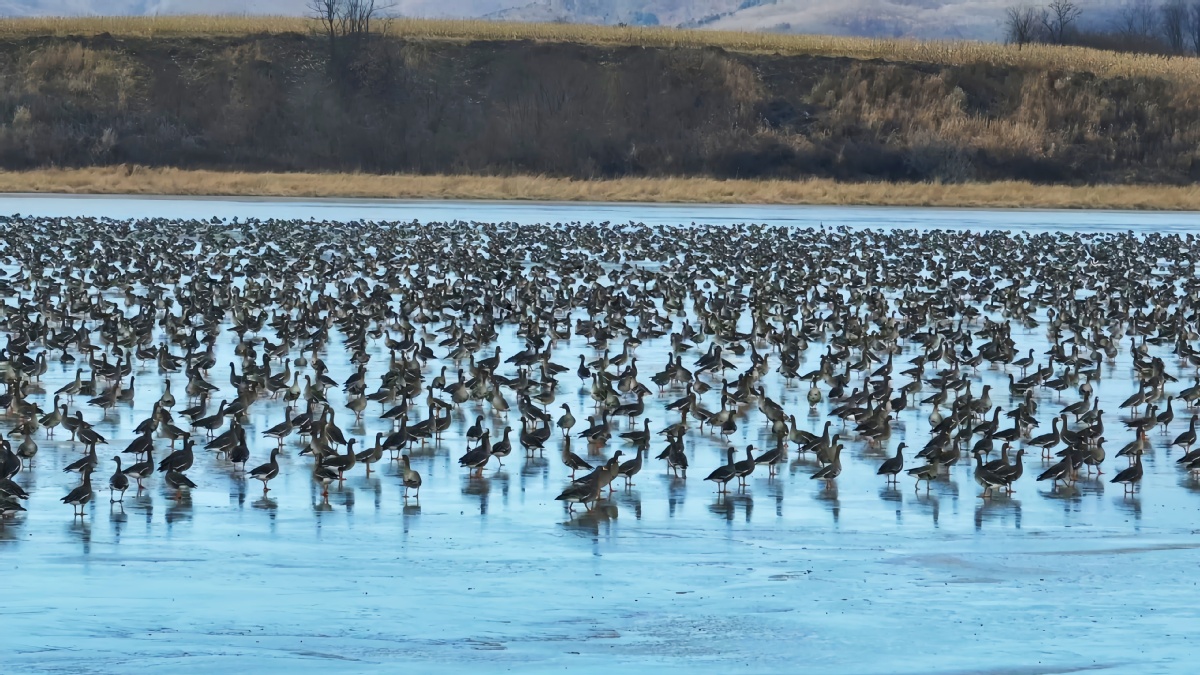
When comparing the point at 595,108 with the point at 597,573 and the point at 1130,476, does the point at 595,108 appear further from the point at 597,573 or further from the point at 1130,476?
the point at 597,573

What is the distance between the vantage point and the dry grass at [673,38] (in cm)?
9956

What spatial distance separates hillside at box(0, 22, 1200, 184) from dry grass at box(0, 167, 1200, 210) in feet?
23.2

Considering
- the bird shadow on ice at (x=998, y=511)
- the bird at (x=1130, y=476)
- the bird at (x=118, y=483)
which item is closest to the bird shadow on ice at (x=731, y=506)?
the bird shadow on ice at (x=998, y=511)

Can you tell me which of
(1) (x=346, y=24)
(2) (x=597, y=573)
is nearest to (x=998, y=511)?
(2) (x=597, y=573)

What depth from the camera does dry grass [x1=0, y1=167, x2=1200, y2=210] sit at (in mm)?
72188

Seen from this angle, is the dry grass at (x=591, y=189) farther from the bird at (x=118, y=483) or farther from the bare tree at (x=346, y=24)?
the bird at (x=118, y=483)

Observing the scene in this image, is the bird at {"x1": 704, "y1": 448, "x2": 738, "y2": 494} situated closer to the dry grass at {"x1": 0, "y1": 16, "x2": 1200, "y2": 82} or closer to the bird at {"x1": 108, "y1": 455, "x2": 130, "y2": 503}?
the bird at {"x1": 108, "y1": 455, "x2": 130, "y2": 503}

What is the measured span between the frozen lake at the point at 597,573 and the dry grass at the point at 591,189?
182 ft

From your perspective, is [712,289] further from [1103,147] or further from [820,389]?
[1103,147]

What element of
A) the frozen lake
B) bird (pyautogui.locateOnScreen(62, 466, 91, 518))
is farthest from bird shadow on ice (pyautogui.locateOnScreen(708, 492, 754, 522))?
bird (pyautogui.locateOnScreen(62, 466, 91, 518))

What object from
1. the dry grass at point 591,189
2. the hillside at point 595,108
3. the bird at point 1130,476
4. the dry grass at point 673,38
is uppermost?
the dry grass at point 673,38

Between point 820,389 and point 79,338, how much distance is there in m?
10.3

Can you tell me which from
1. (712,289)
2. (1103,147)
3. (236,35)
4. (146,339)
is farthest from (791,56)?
(146,339)

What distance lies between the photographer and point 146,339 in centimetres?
2430
